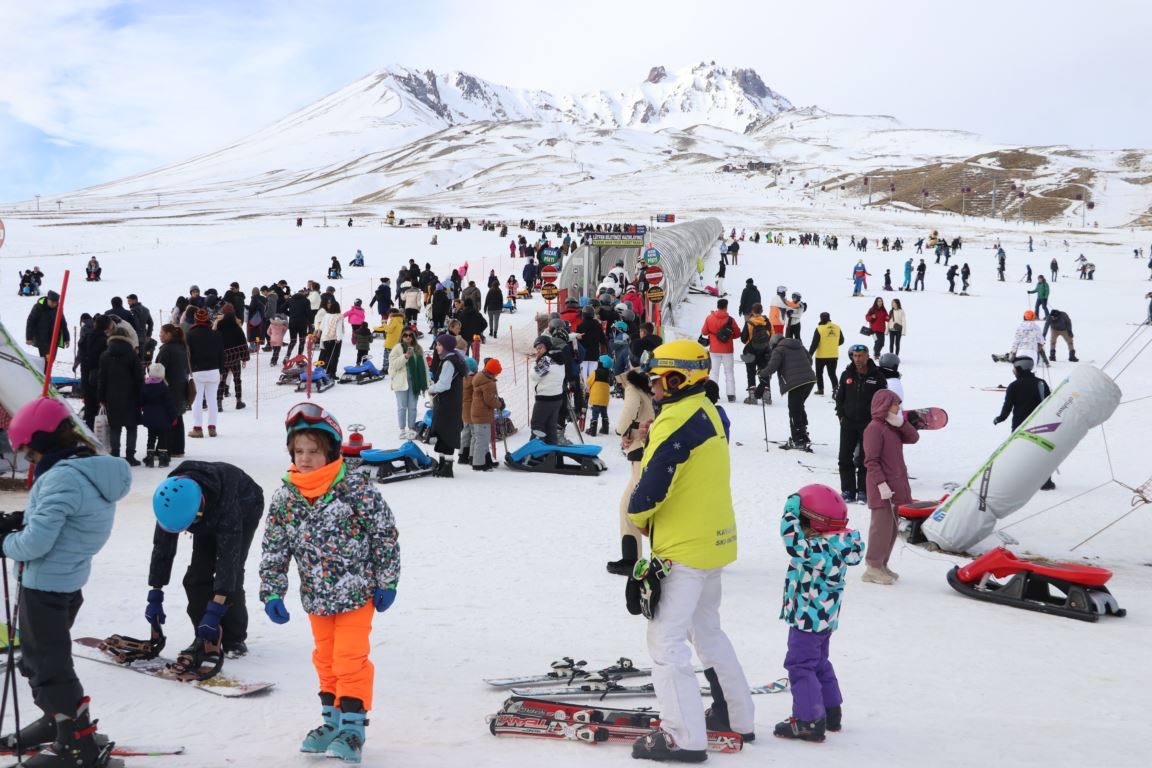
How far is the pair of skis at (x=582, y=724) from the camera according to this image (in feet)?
14.4

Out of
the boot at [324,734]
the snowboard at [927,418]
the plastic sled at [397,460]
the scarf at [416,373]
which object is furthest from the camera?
the scarf at [416,373]

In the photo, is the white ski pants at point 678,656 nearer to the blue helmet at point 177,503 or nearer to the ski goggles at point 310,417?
the ski goggles at point 310,417

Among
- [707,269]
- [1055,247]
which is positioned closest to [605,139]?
[1055,247]

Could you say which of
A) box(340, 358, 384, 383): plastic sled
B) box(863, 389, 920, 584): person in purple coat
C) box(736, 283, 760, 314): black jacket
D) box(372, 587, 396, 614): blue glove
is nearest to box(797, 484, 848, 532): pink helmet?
box(372, 587, 396, 614): blue glove

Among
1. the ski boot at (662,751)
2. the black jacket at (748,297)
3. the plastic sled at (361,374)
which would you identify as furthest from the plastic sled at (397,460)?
the black jacket at (748,297)

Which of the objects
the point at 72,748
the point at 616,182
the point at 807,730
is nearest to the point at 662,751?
the point at 807,730

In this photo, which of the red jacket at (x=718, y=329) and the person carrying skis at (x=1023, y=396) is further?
the red jacket at (x=718, y=329)

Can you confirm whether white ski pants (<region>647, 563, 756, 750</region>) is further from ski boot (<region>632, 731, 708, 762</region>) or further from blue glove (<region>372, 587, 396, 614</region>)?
blue glove (<region>372, 587, 396, 614</region>)

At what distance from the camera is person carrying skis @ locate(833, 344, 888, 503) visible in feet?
32.4

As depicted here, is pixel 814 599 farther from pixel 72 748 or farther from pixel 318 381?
pixel 318 381

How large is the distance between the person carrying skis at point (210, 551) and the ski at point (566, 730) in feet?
5.53

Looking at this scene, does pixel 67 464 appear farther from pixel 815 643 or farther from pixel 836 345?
pixel 836 345

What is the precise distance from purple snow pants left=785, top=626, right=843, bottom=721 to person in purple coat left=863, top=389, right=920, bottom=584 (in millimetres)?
3430

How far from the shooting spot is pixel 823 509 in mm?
4648
